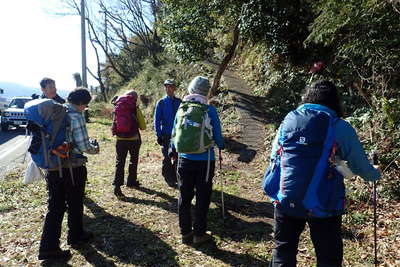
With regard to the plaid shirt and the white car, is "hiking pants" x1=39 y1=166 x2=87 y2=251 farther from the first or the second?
the white car

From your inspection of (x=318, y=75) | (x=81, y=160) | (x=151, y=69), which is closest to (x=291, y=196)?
(x=81, y=160)

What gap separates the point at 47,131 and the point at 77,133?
0.33 m

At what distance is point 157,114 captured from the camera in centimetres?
645

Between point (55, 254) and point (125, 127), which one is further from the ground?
point (125, 127)

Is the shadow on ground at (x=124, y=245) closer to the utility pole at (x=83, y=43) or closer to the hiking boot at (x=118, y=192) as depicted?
the hiking boot at (x=118, y=192)

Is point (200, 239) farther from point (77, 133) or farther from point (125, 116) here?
point (125, 116)

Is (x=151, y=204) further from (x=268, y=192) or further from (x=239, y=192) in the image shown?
(x=268, y=192)

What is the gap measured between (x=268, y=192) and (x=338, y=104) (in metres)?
0.93

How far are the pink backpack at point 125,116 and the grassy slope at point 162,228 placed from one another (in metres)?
1.21

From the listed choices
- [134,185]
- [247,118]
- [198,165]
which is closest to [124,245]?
[198,165]

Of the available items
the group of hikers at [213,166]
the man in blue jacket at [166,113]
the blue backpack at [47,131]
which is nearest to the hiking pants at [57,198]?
the group of hikers at [213,166]

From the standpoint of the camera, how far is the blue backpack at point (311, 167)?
2658 mm

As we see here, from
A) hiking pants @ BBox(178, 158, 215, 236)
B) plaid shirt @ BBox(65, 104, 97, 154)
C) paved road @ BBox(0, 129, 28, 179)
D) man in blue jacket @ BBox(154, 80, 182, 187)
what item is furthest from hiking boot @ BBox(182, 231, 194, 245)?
paved road @ BBox(0, 129, 28, 179)

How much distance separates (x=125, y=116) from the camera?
625 cm
